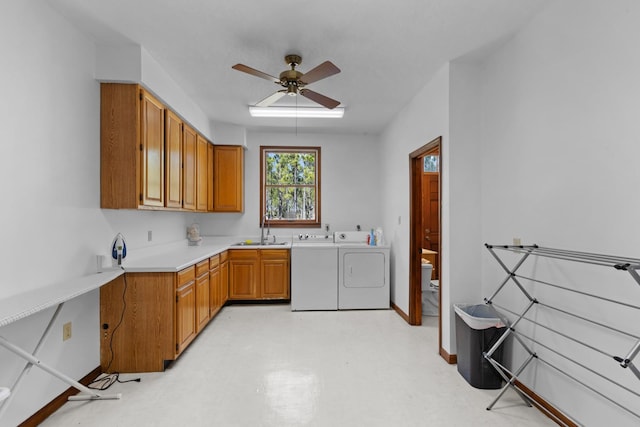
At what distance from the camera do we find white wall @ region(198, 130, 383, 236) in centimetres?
504

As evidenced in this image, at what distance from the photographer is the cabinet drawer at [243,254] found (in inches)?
173

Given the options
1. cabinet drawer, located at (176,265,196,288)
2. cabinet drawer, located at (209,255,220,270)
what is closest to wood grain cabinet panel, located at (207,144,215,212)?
cabinet drawer, located at (209,255,220,270)

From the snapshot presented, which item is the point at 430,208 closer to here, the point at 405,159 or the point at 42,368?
the point at 405,159

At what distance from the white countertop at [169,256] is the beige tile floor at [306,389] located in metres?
0.85

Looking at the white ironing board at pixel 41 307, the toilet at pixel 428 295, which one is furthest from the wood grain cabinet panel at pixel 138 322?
the toilet at pixel 428 295

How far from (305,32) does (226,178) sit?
112 inches

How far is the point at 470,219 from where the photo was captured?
2.68 m

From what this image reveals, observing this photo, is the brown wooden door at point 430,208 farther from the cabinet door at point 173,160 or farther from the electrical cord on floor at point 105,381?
the electrical cord on floor at point 105,381

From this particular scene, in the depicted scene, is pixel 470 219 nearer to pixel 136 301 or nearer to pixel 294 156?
pixel 136 301

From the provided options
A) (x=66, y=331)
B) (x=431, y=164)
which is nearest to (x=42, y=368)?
(x=66, y=331)

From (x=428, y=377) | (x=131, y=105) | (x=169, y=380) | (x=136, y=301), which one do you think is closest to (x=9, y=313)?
(x=136, y=301)

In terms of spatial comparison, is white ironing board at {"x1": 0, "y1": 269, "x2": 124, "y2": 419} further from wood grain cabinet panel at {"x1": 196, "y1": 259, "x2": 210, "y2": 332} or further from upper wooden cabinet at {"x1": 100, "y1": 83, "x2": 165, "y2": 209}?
wood grain cabinet panel at {"x1": 196, "y1": 259, "x2": 210, "y2": 332}

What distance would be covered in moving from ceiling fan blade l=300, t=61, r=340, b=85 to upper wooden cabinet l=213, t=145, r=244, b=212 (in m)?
2.52

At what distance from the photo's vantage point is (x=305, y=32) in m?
2.29
